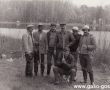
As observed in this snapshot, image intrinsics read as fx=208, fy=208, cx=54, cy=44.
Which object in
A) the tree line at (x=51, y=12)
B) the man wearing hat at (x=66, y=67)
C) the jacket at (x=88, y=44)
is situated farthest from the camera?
the tree line at (x=51, y=12)

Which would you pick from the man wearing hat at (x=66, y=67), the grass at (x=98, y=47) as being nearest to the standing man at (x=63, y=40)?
the man wearing hat at (x=66, y=67)

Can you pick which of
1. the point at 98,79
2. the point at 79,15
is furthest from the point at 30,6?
the point at 98,79

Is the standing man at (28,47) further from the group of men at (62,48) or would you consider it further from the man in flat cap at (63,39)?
the man in flat cap at (63,39)

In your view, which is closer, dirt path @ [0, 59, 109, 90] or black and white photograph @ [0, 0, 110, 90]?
dirt path @ [0, 59, 109, 90]

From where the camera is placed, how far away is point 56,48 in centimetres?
468

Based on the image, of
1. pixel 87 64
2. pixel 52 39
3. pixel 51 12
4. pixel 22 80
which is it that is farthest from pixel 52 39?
pixel 51 12

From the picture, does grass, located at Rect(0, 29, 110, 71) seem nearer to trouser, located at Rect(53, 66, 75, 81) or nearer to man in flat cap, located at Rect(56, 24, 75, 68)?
man in flat cap, located at Rect(56, 24, 75, 68)

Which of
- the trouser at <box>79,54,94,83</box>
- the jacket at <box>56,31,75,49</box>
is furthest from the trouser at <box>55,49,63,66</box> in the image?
the trouser at <box>79,54,94,83</box>

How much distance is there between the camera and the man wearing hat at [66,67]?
4043 millimetres

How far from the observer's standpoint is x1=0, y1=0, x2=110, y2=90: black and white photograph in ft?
13.6

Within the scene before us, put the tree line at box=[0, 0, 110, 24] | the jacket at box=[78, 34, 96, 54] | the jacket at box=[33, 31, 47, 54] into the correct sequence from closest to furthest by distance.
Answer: the jacket at box=[78, 34, 96, 54], the jacket at box=[33, 31, 47, 54], the tree line at box=[0, 0, 110, 24]

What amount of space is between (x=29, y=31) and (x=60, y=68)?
3.72 ft

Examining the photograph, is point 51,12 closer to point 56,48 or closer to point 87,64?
point 56,48

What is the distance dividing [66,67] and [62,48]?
23.1 inches
